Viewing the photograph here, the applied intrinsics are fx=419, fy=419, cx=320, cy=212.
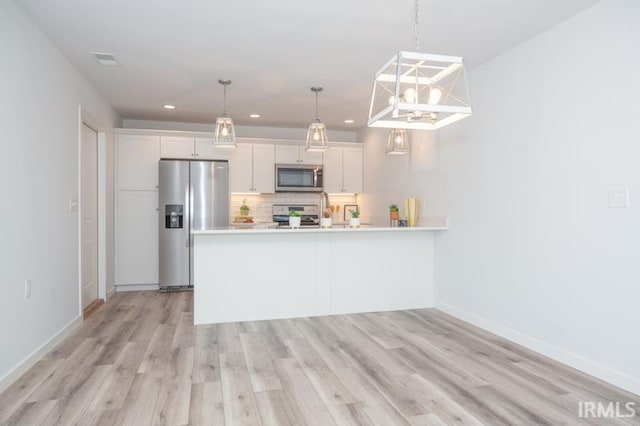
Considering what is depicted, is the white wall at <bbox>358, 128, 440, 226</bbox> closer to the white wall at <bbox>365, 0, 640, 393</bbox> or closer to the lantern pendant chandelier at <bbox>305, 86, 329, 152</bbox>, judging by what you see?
the white wall at <bbox>365, 0, 640, 393</bbox>

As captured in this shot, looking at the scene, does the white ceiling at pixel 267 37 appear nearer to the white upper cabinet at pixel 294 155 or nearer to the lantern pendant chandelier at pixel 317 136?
the lantern pendant chandelier at pixel 317 136

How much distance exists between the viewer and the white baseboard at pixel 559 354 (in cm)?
255

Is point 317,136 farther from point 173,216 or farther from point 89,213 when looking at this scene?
point 89,213

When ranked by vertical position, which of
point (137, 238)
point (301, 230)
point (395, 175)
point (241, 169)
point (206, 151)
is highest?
point (206, 151)

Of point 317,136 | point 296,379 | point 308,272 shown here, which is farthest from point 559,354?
point 317,136

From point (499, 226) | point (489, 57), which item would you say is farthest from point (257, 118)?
point (499, 226)

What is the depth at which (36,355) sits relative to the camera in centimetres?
294

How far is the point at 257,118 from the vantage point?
19.7 ft

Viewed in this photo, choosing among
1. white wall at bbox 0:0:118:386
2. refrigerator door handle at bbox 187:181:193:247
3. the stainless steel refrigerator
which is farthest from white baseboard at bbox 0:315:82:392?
refrigerator door handle at bbox 187:181:193:247

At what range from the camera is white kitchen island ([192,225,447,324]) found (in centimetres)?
398

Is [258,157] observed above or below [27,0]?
below

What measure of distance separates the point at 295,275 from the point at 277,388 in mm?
1759

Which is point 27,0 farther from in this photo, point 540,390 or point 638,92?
point 540,390

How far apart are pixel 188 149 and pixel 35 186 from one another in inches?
116
